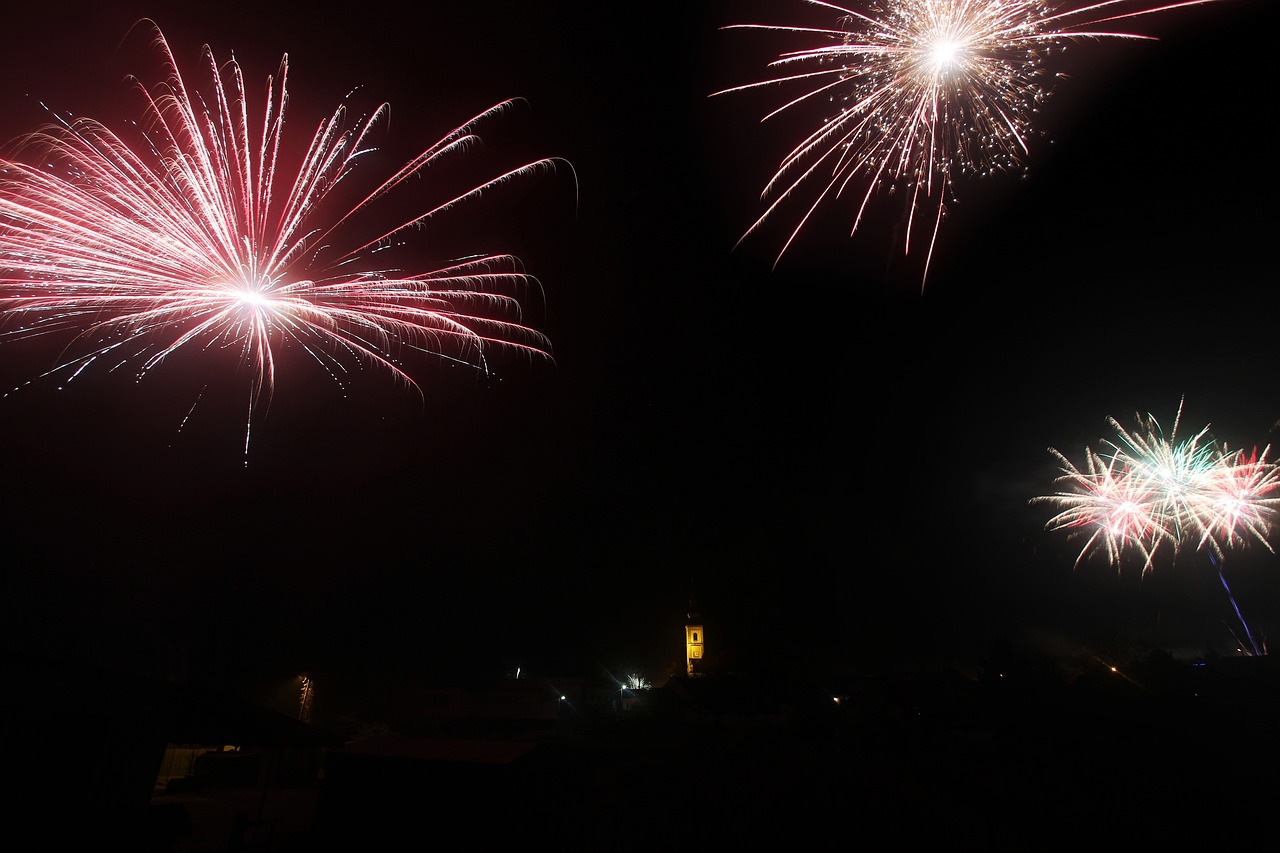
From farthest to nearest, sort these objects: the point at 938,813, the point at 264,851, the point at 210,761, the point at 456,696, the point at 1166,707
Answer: the point at 456,696, the point at 1166,707, the point at 210,761, the point at 938,813, the point at 264,851

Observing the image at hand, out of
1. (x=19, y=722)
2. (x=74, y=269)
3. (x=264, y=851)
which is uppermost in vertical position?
(x=74, y=269)

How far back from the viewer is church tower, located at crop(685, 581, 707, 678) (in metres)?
70.4

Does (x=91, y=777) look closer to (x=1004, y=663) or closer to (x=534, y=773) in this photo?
(x=534, y=773)

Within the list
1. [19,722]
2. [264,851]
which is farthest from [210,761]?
[19,722]

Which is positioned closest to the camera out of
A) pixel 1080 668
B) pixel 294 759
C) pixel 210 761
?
pixel 210 761

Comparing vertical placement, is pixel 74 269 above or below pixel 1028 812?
above

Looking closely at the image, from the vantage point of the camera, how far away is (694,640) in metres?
72.2

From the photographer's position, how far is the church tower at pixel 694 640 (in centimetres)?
7044

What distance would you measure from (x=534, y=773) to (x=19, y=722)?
9.20m

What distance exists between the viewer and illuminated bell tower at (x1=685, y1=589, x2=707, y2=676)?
231 ft

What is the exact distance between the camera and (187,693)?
37.9 feet

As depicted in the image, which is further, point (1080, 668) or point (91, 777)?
point (1080, 668)

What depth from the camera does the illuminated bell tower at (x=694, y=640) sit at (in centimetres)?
7044

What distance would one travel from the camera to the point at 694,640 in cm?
7225
